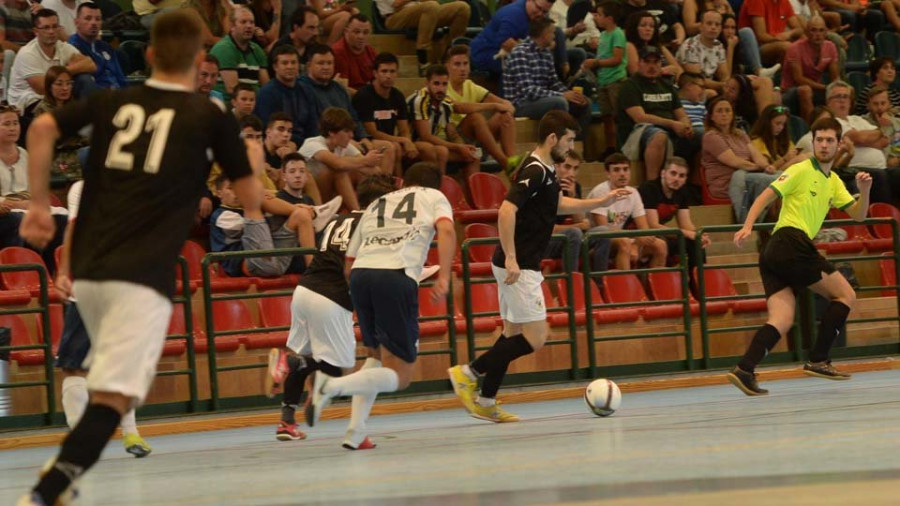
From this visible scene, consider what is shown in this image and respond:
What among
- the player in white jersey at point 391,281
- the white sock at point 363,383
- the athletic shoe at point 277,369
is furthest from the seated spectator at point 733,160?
the white sock at point 363,383

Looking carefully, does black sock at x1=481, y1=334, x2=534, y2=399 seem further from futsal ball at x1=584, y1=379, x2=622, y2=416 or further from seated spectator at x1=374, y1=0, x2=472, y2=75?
seated spectator at x1=374, y1=0, x2=472, y2=75

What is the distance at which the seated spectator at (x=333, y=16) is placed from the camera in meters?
16.2

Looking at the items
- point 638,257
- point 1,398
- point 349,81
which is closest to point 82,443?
point 1,398

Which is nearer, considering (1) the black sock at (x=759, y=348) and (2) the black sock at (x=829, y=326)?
(1) the black sock at (x=759, y=348)

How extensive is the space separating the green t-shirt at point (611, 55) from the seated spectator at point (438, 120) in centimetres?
260

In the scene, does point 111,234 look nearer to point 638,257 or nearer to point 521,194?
point 521,194

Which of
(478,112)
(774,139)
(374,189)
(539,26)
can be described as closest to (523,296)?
(374,189)

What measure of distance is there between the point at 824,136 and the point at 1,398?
6.96m

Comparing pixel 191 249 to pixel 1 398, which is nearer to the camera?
pixel 1 398

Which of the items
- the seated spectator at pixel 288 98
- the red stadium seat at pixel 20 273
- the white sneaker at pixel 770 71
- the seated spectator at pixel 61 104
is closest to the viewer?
the red stadium seat at pixel 20 273

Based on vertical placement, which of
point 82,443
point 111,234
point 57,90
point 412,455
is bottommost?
point 412,455

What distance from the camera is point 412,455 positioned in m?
8.41

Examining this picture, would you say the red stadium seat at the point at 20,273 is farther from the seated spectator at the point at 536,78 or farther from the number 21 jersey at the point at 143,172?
the seated spectator at the point at 536,78

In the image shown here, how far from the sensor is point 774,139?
16281 millimetres
